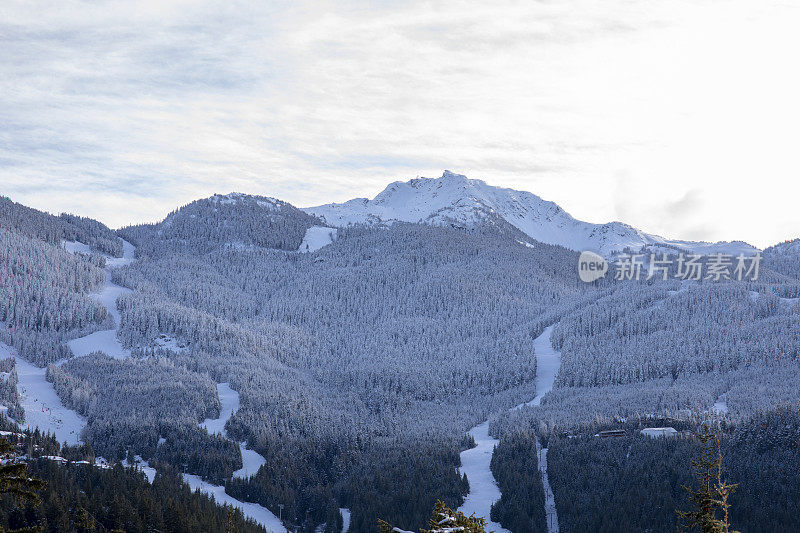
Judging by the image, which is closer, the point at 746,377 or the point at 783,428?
the point at 783,428

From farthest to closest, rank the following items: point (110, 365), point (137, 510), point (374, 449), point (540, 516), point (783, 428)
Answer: point (110, 365), point (374, 449), point (783, 428), point (540, 516), point (137, 510)

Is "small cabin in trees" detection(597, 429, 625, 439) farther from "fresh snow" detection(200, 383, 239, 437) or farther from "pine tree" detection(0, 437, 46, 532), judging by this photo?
"pine tree" detection(0, 437, 46, 532)

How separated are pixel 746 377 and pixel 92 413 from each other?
14551 centimetres

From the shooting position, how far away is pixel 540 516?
99.6 m

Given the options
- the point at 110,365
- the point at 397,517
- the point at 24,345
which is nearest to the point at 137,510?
the point at 397,517

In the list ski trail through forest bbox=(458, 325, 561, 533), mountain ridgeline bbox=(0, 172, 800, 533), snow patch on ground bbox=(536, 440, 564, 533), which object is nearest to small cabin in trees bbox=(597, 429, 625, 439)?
mountain ridgeline bbox=(0, 172, 800, 533)

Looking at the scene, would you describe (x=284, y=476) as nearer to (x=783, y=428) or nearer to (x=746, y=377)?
(x=783, y=428)

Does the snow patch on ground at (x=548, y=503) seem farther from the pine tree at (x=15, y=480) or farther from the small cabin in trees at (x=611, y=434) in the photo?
the pine tree at (x=15, y=480)

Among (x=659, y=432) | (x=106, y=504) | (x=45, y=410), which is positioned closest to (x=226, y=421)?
(x=45, y=410)

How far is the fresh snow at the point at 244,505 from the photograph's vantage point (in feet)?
357

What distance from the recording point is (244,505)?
11306 cm

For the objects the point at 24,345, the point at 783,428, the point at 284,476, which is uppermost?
the point at 783,428

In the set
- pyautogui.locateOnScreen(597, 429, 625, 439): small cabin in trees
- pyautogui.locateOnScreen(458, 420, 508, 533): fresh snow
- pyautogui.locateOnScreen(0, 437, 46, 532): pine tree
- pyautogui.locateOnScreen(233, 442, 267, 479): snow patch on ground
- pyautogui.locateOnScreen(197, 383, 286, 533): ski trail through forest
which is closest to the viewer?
pyautogui.locateOnScreen(0, 437, 46, 532): pine tree

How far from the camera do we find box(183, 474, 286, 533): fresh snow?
109m
